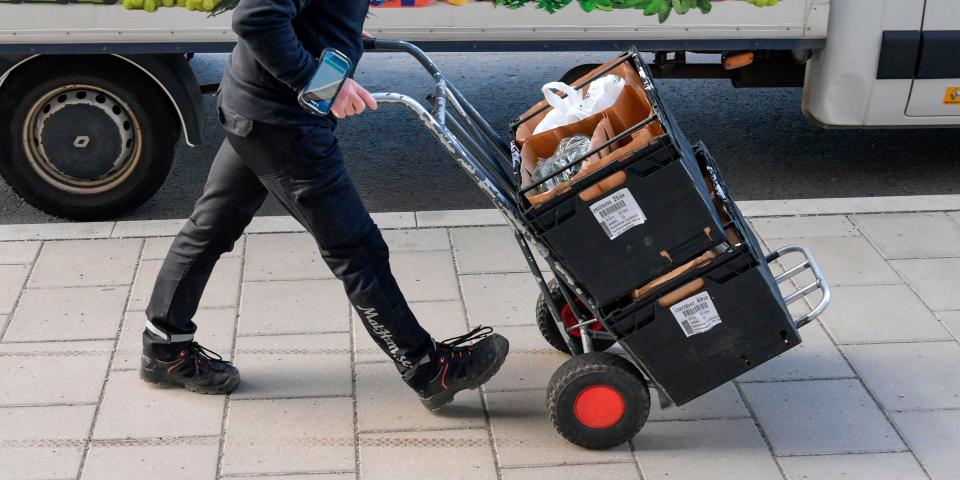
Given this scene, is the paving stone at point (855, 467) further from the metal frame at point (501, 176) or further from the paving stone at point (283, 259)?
the paving stone at point (283, 259)

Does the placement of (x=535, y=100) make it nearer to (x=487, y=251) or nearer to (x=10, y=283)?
(x=487, y=251)

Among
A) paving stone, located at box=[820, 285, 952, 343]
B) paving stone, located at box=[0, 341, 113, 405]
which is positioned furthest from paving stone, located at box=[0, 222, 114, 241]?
paving stone, located at box=[820, 285, 952, 343]

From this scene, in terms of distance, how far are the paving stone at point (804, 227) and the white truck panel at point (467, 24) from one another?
0.94m

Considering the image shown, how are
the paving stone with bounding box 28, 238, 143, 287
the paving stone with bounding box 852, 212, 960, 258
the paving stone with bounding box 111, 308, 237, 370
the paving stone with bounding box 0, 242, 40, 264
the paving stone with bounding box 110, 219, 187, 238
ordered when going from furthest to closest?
the paving stone with bounding box 110, 219, 187, 238, the paving stone with bounding box 852, 212, 960, 258, the paving stone with bounding box 0, 242, 40, 264, the paving stone with bounding box 28, 238, 143, 287, the paving stone with bounding box 111, 308, 237, 370

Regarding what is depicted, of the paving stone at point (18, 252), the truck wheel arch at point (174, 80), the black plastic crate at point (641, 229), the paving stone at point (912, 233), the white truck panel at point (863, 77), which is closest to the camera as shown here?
the black plastic crate at point (641, 229)

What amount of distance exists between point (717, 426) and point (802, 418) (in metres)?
0.32

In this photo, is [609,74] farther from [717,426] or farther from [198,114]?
[198,114]

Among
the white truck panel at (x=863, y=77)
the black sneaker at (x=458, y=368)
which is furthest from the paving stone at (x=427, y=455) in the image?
the white truck panel at (x=863, y=77)

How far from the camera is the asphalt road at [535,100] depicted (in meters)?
6.63

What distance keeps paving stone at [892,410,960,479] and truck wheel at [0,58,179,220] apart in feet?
12.2

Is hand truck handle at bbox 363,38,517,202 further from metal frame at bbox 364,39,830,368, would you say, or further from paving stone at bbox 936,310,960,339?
paving stone at bbox 936,310,960,339

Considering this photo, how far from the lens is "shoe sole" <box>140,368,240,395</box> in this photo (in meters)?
4.46

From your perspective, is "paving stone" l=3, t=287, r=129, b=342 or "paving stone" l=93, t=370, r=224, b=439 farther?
"paving stone" l=3, t=287, r=129, b=342

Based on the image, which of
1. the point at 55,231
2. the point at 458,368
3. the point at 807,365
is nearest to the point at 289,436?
the point at 458,368
